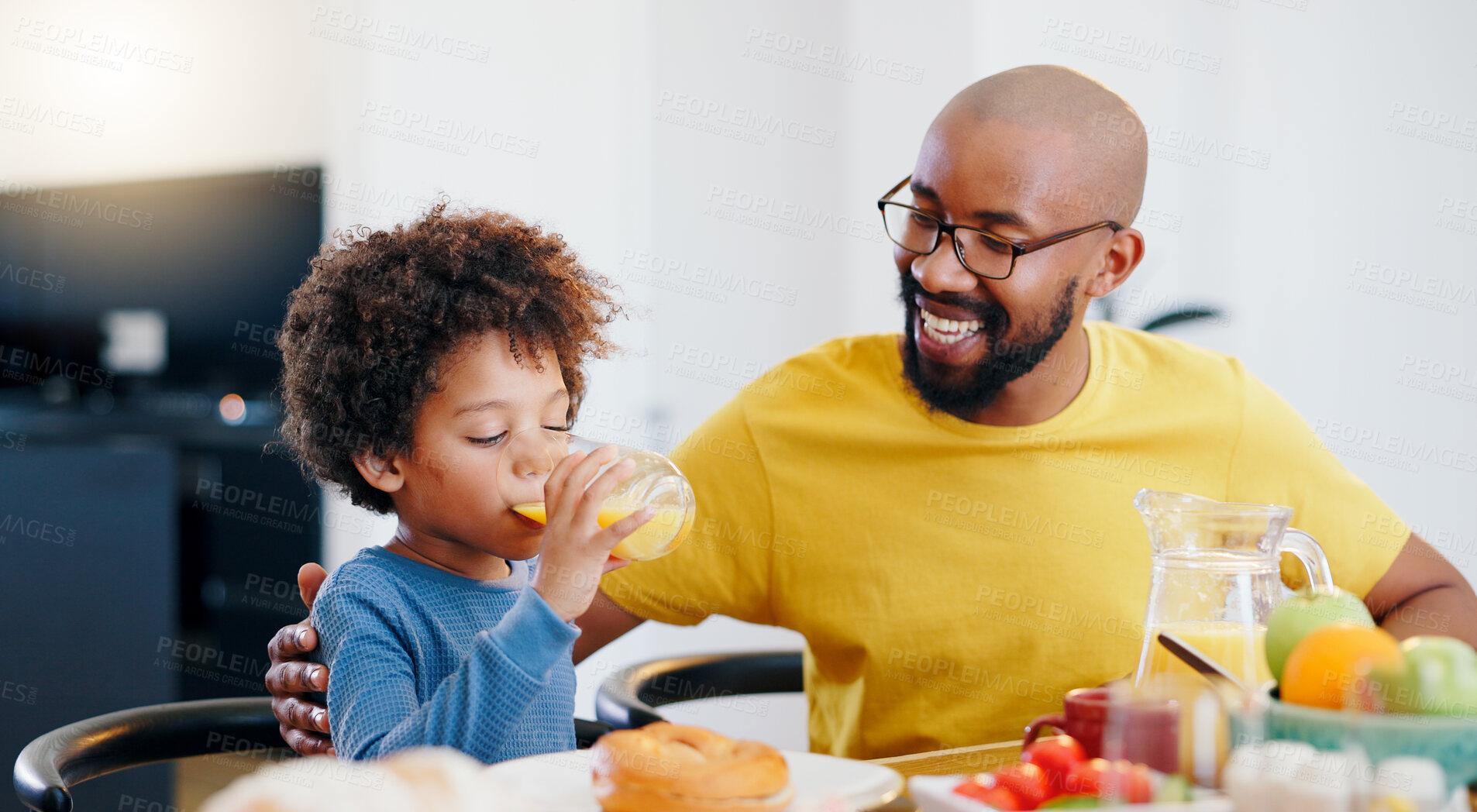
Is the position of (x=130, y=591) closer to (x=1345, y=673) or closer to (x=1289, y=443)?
(x=1289, y=443)

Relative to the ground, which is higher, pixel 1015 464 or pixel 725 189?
pixel 725 189

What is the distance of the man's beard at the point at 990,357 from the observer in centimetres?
157

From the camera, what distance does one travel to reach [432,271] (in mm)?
1313

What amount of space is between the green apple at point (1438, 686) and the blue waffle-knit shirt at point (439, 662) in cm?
61

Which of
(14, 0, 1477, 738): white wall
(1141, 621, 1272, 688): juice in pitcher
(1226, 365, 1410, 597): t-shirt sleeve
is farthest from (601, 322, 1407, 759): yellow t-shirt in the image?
(14, 0, 1477, 738): white wall

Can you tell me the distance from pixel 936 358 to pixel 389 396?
70cm

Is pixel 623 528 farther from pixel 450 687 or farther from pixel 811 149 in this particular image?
pixel 811 149

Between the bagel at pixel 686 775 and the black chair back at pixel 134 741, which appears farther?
the black chair back at pixel 134 741

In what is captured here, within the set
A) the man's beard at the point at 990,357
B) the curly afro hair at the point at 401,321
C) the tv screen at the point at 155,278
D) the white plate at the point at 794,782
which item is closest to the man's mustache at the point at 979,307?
the man's beard at the point at 990,357

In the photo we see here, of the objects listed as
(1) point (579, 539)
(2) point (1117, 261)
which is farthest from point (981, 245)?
(1) point (579, 539)

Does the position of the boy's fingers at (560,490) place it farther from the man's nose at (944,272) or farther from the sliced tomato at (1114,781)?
the man's nose at (944,272)

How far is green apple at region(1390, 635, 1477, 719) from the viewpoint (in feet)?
2.52

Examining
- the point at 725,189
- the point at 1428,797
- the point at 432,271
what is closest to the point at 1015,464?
the point at 432,271

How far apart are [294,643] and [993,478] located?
34.3 inches
